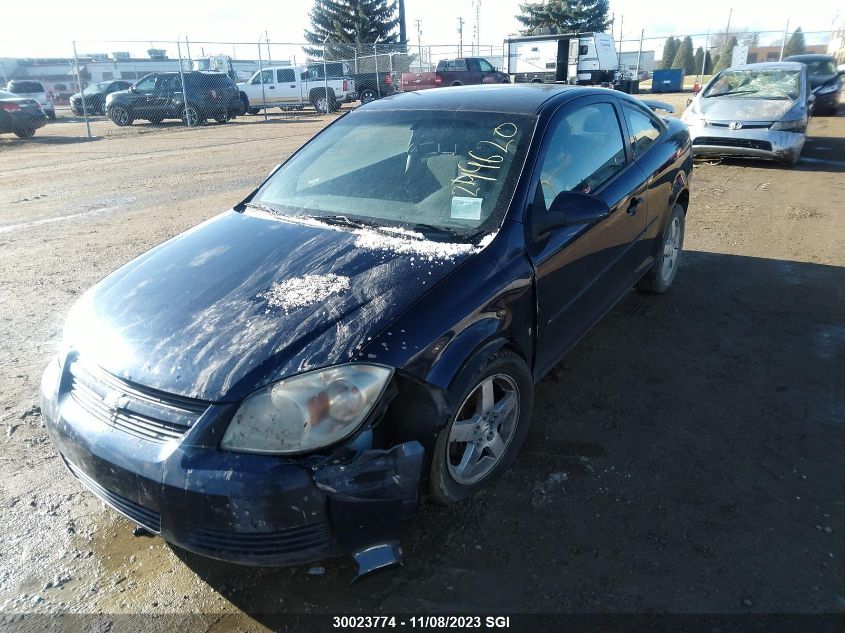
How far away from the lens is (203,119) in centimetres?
2098

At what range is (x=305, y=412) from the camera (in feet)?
6.68

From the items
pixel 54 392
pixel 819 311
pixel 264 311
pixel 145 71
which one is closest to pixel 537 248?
pixel 264 311

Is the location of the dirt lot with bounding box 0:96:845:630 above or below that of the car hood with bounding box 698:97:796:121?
below

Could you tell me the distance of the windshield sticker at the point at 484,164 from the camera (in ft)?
9.78

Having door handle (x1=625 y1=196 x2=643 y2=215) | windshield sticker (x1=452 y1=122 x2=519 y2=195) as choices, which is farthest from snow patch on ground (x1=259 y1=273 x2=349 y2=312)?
door handle (x1=625 y1=196 x2=643 y2=215)

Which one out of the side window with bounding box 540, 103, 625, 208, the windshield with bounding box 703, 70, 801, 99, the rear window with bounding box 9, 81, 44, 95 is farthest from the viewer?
the rear window with bounding box 9, 81, 44, 95

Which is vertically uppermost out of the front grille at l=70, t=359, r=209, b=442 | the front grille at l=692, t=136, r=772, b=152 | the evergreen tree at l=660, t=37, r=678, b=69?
the evergreen tree at l=660, t=37, r=678, b=69

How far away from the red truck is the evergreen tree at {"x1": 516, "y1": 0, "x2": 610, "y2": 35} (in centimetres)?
2211

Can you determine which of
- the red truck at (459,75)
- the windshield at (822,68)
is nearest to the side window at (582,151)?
the windshield at (822,68)

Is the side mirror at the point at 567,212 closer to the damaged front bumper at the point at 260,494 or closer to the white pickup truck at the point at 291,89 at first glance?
the damaged front bumper at the point at 260,494

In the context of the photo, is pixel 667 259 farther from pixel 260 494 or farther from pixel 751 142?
pixel 751 142

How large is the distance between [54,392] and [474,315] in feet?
5.56

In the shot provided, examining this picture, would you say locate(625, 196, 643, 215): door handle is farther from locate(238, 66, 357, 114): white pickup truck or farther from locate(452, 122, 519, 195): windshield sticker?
locate(238, 66, 357, 114): white pickup truck

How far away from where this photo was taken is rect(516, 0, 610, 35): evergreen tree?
45688 mm
